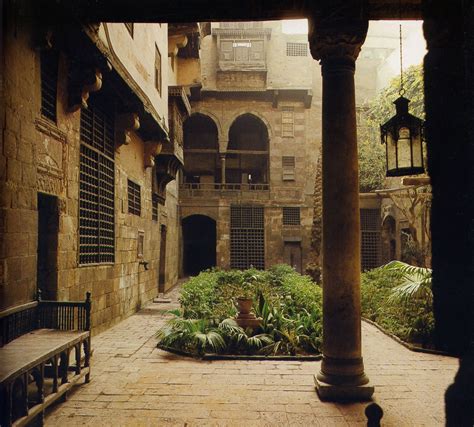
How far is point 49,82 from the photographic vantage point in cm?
618

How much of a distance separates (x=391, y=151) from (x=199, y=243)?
22.1 meters

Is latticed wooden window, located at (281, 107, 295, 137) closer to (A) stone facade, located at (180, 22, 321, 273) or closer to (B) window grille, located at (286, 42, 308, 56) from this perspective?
(A) stone facade, located at (180, 22, 321, 273)

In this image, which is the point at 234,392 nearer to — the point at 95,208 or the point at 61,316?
the point at 61,316

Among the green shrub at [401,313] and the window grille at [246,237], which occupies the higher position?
the window grille at [246,237]

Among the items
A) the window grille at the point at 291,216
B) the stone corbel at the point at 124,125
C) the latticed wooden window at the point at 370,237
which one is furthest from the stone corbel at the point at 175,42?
the latticed wooden window at the point at 370,237

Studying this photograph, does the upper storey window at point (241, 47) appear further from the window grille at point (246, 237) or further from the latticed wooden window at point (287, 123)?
the window grille at point (246, 237)

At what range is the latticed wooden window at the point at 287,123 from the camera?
23.1m

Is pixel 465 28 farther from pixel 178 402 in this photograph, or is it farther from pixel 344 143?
pixel 178 402

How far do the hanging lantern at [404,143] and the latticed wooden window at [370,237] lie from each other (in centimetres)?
1938

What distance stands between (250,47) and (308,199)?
9177mm

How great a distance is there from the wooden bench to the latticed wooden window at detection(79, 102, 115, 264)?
225 centimetres

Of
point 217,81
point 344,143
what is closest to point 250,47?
point 217,81

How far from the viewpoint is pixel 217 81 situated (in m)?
23.1

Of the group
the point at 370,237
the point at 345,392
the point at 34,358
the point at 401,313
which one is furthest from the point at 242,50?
the point at 34,358
